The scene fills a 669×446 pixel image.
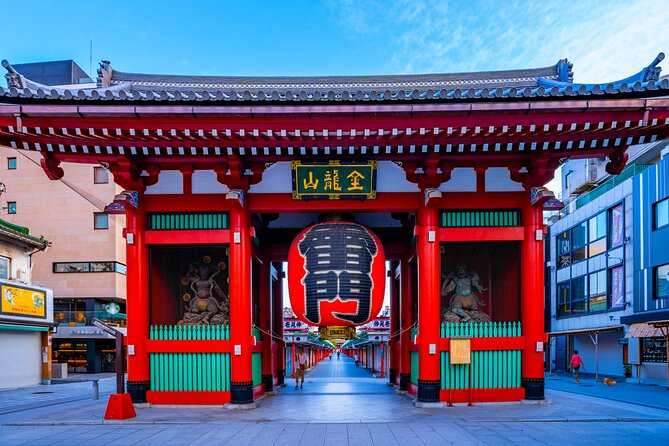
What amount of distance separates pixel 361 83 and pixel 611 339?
23.3m

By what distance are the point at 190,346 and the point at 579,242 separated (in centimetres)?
3143

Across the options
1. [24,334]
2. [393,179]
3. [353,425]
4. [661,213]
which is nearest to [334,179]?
[393,179]

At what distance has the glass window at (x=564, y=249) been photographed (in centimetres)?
3960

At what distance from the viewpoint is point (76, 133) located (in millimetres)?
12148

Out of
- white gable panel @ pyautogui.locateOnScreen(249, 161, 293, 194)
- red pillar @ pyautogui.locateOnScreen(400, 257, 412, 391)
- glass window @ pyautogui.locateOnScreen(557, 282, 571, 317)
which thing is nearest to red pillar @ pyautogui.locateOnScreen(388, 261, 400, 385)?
red pillar @ pyautogui.locateOnScreen(400, 257, 412, 391)

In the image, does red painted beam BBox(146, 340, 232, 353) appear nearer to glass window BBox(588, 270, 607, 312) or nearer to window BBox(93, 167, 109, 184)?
glass window BBox(588, 270, 607, 312)

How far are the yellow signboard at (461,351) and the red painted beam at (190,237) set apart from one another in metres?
6.19

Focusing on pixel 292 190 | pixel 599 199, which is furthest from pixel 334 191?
pixel 599 199

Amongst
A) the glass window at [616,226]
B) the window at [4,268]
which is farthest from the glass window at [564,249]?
the window at [4,268]

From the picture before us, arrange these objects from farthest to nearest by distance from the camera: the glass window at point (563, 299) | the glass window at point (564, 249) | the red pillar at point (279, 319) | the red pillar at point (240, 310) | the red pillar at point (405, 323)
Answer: the glass window at point (563, 299) < the glass window at point (564, 249) < the red pillar at point (279, 319) < the red pillar at point (405, 323) < the red pillar at point (240, 310)

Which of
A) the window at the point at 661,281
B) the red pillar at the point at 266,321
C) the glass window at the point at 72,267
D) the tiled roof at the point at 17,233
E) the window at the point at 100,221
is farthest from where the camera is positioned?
the window at the point at 100,221

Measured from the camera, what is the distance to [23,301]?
28.4m

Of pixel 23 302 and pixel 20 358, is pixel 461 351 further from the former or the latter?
pixel 20 358

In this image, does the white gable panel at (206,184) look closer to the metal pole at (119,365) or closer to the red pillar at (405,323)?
the metal pole at (119,365)
